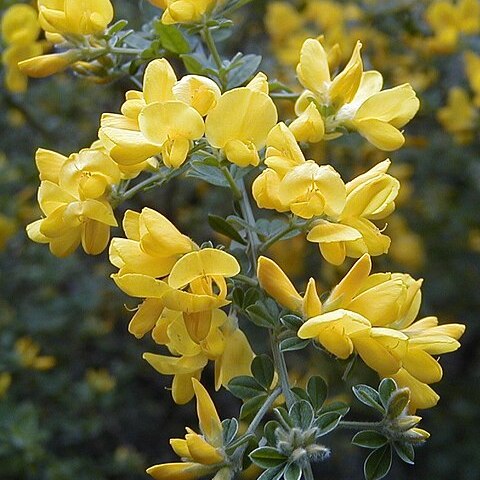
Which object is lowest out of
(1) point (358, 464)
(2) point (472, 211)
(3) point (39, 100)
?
(1) point (358, 464)

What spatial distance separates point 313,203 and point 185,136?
0.52ft

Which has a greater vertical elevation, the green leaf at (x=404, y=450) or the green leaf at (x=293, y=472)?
the green leaf at (x=293, y=472)

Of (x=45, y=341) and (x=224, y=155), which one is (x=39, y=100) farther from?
(x=224, y=155)

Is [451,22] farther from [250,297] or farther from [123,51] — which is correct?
[250,297]

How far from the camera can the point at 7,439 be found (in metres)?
1.70

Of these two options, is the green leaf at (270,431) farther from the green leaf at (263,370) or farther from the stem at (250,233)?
the stem at (250,233)

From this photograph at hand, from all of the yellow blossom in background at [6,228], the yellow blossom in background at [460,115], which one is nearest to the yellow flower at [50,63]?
the yellow blossom in background at [6,228]

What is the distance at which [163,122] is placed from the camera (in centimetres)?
93

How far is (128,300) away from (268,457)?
1.67 meters

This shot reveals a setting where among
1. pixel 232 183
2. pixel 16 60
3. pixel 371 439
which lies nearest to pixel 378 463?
pixel 371 439

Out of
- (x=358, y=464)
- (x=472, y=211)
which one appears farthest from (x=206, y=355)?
(x=358, y=464)

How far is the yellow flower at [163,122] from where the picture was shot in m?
0.93

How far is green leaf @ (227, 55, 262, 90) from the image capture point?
1.17 metres

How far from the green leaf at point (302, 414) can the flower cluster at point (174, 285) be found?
0.12 m
